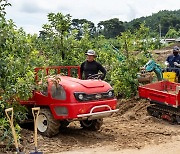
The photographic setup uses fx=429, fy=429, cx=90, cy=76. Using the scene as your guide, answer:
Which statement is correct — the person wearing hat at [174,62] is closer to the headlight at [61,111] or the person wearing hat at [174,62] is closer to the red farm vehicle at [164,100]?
the red farm vehicle at [164,100]

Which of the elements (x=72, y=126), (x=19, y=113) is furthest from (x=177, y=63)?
(x=19, y=113)

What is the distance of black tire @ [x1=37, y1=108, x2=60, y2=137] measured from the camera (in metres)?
10.0

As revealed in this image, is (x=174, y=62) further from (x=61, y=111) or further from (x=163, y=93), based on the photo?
(x=61, y=111)

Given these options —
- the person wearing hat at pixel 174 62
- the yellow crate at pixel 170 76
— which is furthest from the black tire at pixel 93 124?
the person wearing hat at pixel 174 62

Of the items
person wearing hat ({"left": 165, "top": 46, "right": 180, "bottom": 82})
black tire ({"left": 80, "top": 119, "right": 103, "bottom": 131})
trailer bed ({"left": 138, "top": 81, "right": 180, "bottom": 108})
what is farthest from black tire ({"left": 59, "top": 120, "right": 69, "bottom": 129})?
person wearing hat ({"left": 165, "top": 46, "right": 180, "bottom": 82})

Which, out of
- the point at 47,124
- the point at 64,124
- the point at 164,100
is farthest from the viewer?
the point at 164,100

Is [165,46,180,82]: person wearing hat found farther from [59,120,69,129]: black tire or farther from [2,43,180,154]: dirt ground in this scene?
[59,120,69,129]: black tire

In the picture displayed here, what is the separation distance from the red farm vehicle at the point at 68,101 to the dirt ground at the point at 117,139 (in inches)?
16.8

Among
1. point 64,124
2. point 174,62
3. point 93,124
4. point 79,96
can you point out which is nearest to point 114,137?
point 93,124

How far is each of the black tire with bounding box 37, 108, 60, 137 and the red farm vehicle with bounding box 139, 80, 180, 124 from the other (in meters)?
3.73

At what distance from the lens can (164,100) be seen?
12523mm

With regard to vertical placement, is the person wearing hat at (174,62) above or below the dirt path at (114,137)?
above

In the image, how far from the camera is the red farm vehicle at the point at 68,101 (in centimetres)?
966

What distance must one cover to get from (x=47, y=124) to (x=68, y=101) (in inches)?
33.5
